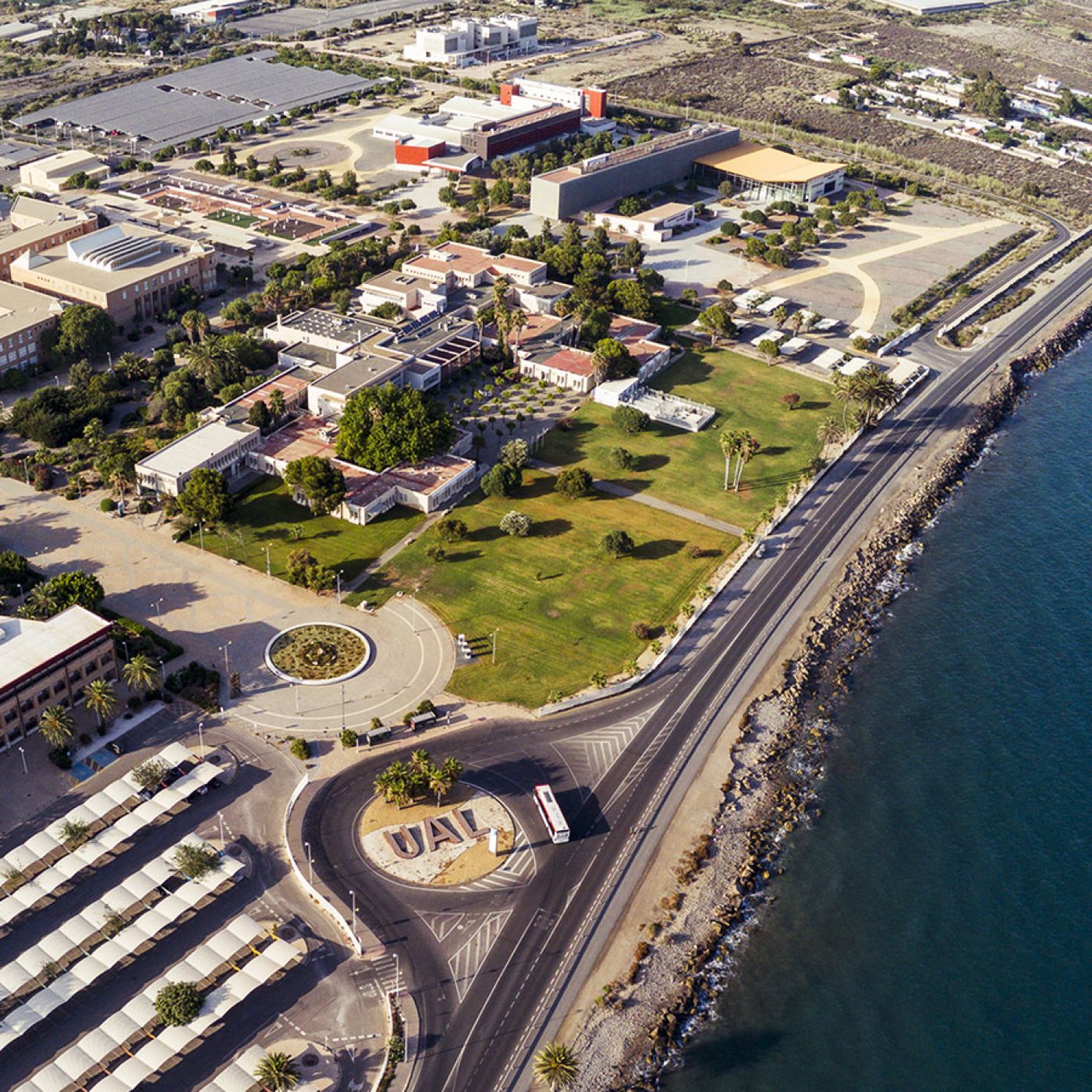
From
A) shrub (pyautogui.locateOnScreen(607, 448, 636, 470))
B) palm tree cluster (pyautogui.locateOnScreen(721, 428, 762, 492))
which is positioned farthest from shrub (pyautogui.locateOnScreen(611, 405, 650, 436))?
palm tree cluster (pyautogui.locateOnScreen(721, 428, 762, 492))

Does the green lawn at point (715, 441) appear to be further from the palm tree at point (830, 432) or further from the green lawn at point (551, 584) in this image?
the green lawn at point (551, 584)

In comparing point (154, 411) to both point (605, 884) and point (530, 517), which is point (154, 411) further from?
point (605, 884)

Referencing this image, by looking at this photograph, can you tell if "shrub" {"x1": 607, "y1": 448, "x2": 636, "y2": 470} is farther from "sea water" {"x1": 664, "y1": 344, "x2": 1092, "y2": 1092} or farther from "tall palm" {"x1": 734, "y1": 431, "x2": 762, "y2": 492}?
"sea water" {"x1": 664, "y1": 344, "x2": 1092, "y2": 1092}

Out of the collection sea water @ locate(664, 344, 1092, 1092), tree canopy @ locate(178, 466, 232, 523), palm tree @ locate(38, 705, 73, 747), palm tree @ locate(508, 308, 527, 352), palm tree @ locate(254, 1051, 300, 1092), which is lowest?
sea water @ locate(664, 344, 1092, 1092)

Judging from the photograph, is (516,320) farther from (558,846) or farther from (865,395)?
(558,846)

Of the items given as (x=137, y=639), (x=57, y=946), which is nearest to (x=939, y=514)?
(x=137, y=639)

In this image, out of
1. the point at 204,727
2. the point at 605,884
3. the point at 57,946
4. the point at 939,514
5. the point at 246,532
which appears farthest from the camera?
the point at 939,514

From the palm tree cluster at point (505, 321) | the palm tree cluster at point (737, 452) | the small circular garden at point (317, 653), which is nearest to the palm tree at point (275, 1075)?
the small circular garden at point (317, 653)
